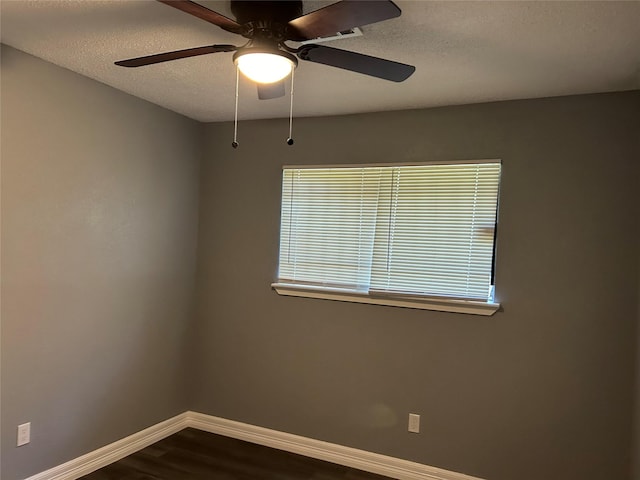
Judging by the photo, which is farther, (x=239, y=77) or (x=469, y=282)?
→ (x=469, y=282)

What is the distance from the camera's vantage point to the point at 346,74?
2.47m

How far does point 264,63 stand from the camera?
65.6 inches

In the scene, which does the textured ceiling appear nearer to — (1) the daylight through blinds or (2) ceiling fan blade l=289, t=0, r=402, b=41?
(2) ceiling fan blade l=289, t=0, r=402, b=41

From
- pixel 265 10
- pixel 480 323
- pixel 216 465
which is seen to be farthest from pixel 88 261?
pixel 480 323

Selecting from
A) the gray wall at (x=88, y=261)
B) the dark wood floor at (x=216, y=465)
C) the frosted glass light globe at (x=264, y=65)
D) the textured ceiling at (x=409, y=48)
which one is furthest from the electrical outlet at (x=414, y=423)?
the frosted glass light globe at (x=264, y=65)

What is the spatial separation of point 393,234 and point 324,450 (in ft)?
5.04

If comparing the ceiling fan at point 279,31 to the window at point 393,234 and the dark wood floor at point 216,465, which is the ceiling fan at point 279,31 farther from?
the dark wood floor at point 216,465

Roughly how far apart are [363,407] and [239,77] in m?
2.18

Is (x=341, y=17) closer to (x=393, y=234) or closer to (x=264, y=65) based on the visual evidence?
(x=264, y=65)

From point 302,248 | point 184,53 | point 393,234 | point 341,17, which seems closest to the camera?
point 341,17

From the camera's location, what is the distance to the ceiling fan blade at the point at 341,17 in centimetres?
137

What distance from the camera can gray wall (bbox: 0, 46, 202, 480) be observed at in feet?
8.09

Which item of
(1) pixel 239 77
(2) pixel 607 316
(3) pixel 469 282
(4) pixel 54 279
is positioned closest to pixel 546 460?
(2) pixel 607 316

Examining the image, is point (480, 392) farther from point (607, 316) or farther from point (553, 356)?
point (607, 316)
